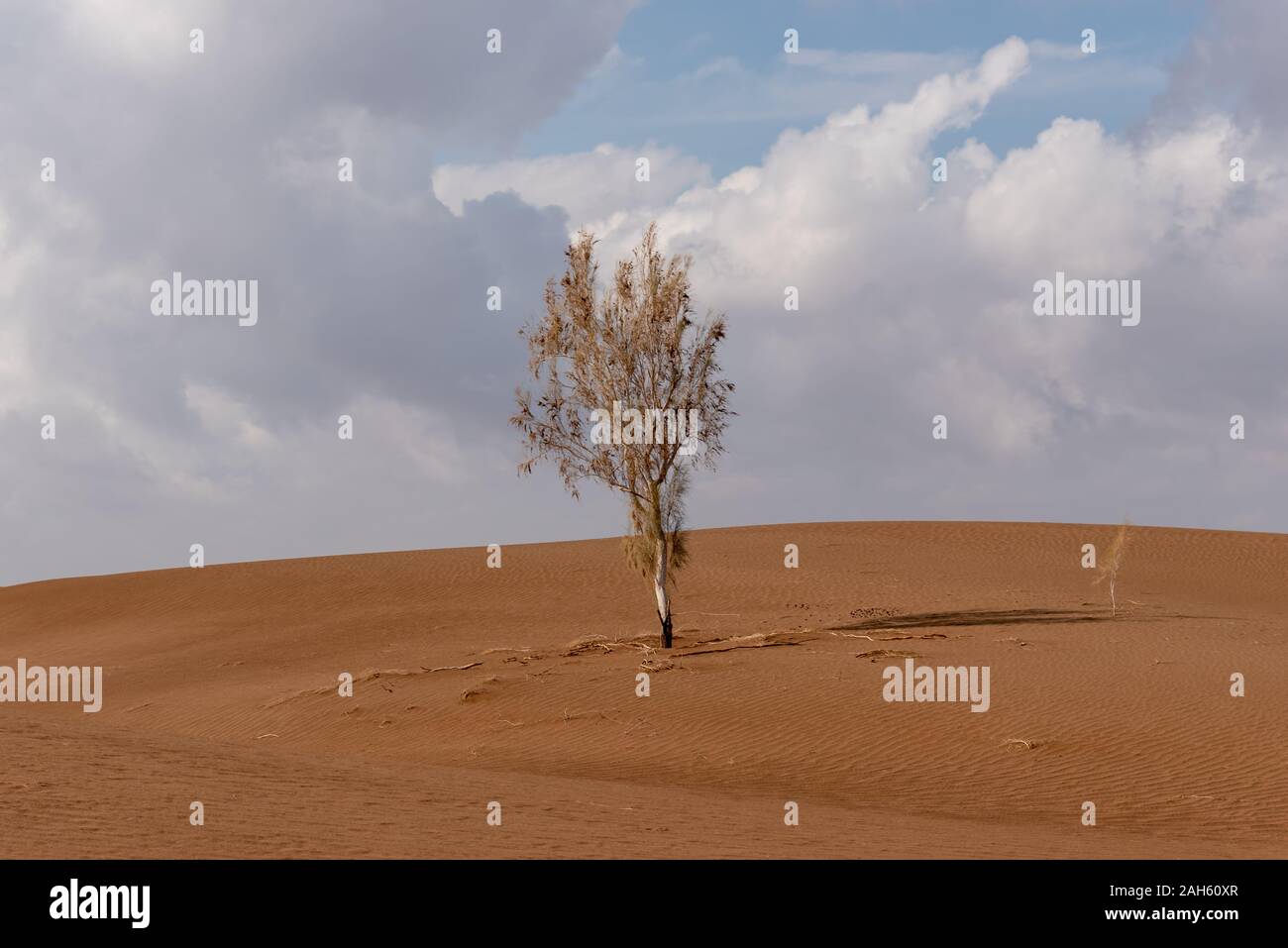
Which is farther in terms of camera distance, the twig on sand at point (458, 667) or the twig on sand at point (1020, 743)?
the twig on sand at point (458, 667)

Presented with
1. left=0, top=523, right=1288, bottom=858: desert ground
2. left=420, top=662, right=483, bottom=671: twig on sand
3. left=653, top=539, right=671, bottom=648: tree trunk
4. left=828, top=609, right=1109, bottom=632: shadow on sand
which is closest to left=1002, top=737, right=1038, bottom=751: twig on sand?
left=0, top=523, right=1288, bottom=858: desert ground

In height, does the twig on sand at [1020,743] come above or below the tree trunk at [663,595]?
below

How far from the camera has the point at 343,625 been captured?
30.9 metres

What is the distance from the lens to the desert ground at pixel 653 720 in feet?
31.3

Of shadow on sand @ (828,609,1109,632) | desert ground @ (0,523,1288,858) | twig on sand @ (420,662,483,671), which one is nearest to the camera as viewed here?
desert ground @ (0,523,1288,858)

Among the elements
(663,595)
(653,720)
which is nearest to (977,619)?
(663,595)

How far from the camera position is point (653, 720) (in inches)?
675

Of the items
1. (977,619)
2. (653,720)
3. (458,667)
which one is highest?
(977,619)

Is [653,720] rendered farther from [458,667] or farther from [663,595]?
[458,667]

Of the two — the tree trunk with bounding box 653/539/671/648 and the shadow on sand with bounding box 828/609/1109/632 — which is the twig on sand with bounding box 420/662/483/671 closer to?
the tree trunk with bounding box 653/539/671/648

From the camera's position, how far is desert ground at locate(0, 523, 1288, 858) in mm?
9555

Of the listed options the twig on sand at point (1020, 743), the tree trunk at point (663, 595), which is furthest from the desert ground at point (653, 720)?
the tree trunk at point (663, 595)

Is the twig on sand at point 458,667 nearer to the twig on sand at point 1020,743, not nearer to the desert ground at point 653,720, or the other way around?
the desert ground at point 653,720

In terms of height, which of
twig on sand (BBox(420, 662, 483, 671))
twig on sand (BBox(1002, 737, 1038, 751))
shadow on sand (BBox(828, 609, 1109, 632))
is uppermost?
shadow on sand (BBox(828, 609, 1109, 632))
